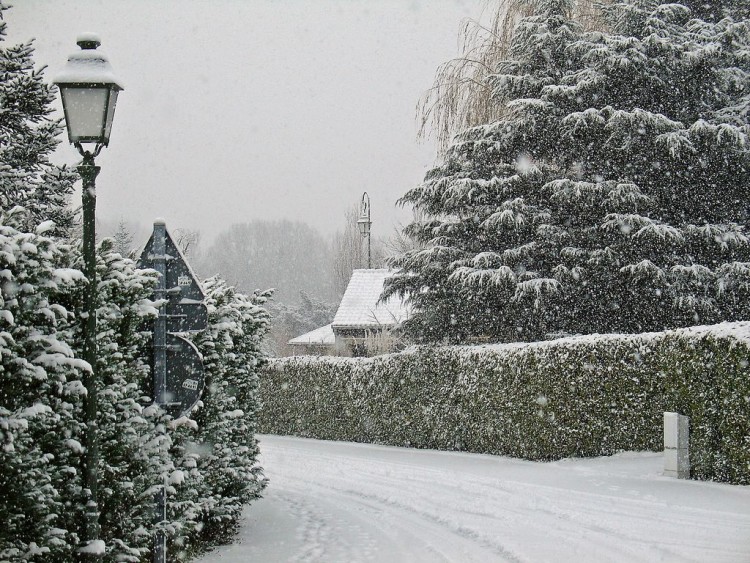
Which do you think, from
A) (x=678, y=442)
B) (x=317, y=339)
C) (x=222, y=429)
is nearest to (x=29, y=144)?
(x=222, y=429)

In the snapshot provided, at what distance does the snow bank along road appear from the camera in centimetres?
808

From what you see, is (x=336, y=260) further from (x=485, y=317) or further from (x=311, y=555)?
(x=311, y=555)

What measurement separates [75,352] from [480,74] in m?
20.0

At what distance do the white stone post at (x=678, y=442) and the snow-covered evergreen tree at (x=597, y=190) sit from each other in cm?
710

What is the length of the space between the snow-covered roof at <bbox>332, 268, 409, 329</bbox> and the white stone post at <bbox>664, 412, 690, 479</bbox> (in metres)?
29.7

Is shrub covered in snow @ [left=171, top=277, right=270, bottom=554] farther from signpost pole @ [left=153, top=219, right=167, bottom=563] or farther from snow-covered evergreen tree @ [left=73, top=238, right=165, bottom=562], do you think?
snow-covered evergreen tree @ [left=73, top=238, right=165, bottom=562]

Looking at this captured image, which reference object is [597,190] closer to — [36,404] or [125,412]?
[125,412]

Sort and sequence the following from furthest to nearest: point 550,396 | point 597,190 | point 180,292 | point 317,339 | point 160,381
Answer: point 317,339 < point 597,190 < point 550,396 < point 180,292 < point 160,381

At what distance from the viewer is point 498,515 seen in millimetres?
10234

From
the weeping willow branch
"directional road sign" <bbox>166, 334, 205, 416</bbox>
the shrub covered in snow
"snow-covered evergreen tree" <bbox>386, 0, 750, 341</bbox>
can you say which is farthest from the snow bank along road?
the weeping willow branch

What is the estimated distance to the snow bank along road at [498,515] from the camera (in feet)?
26.5

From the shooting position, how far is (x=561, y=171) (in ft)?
67.7

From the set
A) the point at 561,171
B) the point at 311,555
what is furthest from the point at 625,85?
the point at 311,555

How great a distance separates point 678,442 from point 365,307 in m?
33.1
